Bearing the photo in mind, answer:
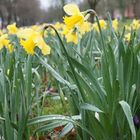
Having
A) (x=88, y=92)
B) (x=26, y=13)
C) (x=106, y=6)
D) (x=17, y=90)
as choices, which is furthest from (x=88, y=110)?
(x=26, y=13)

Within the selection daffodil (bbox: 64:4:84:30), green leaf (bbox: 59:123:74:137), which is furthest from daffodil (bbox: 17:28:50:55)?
green leaf (bbox: 59:123:74:137)

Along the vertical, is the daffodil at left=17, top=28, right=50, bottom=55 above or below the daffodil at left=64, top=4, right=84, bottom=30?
below

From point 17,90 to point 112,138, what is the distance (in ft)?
1.54

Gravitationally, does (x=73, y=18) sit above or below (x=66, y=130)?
above

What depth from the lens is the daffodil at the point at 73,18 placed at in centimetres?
152

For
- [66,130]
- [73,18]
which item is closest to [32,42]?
[73,18]

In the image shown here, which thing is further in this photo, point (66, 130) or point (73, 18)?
point (66, 130)

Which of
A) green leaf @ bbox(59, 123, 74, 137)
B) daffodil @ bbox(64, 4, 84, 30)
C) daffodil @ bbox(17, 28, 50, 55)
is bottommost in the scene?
green leaf @ bbox(59, 123, 74, 137)

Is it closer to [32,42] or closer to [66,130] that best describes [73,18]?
[32,42]

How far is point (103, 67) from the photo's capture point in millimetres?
1716

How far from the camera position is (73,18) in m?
1.52

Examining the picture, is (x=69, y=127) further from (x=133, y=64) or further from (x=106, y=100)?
(x=133, y=64)

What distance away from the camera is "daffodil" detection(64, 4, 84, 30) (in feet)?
4.99

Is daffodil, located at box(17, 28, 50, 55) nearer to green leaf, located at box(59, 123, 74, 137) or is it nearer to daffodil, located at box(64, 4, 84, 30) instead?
daffodil, located at box(64, 4, 84, 30)
